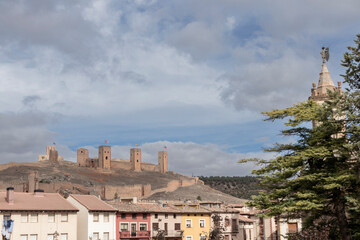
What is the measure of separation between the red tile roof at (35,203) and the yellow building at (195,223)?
1637 cm

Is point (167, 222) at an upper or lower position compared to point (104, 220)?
lower

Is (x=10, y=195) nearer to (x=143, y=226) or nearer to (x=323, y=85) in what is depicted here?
(x=143, y=226)

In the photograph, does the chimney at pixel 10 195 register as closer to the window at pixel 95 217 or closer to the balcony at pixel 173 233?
the window at pixel 95 217

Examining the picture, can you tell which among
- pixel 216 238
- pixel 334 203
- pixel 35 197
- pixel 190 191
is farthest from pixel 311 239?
pixel 190 191

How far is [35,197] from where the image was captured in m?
56.2

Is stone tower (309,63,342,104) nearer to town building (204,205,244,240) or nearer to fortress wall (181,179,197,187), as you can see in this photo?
town building (204,205,244,240)

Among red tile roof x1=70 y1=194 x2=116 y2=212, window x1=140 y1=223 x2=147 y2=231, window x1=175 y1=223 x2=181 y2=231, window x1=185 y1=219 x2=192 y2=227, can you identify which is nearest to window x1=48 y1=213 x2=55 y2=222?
red tile roof x1=70 y1=194 x2=116 y2=212

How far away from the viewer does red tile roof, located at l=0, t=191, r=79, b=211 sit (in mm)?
51312

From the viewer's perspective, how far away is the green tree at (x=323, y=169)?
25.8 metres

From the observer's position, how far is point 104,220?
57875 millimetres

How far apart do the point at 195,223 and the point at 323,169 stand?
41418 millimetres

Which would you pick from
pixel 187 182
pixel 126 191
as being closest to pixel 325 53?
pixel 126 191

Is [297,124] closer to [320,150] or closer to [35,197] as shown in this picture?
[320,150]

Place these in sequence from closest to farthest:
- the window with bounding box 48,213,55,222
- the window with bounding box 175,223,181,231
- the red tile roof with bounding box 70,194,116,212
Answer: the window with bounding box 48,213,55,222, the red tile roof with bounding box 70,194,116,212, the window with bounding box 175,223,181,231
